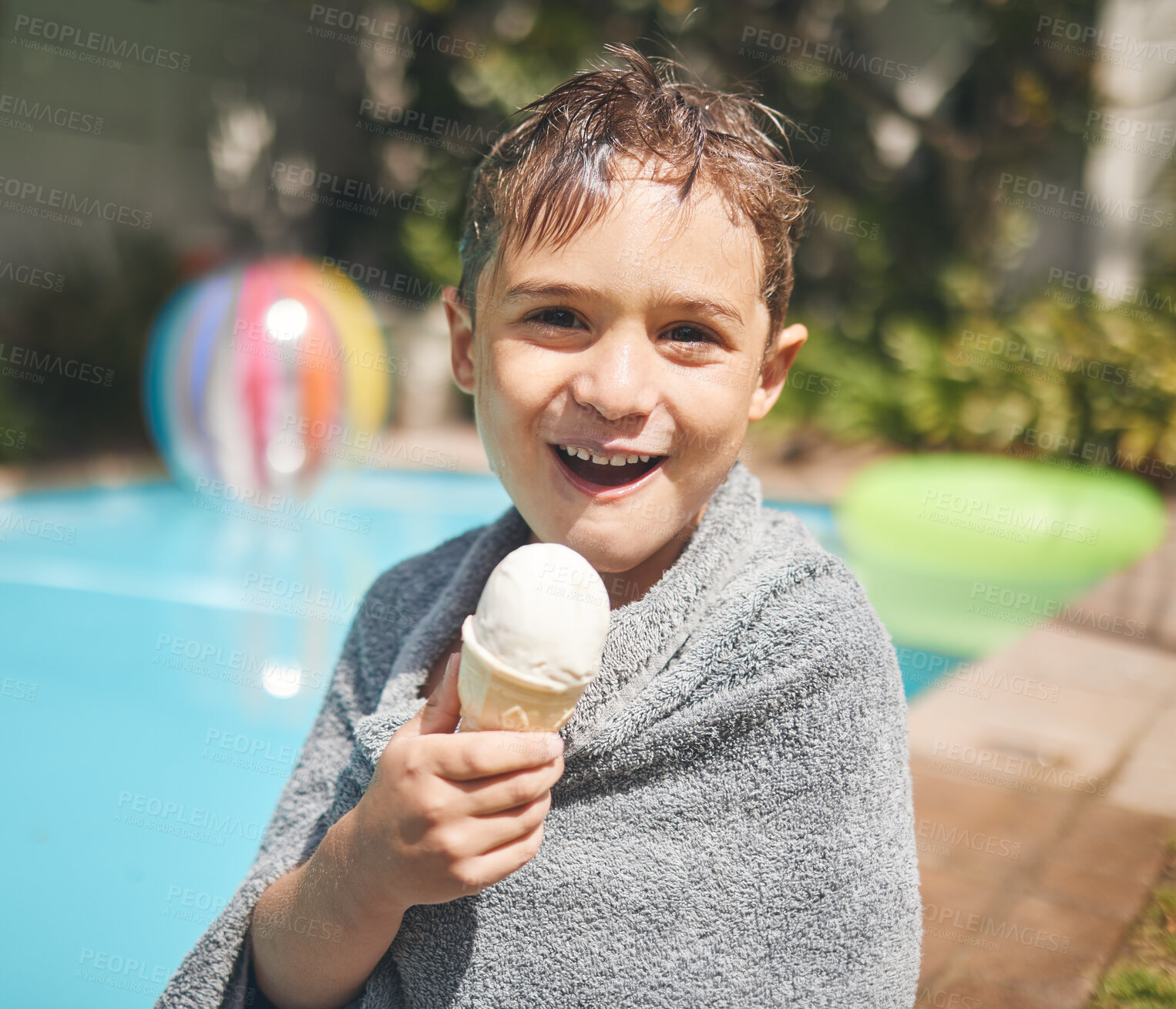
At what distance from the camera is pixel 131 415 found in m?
8.30

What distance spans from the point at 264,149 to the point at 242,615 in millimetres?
7058

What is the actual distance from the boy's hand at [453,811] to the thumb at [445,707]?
42 millimetres

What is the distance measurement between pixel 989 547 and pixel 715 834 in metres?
4.92

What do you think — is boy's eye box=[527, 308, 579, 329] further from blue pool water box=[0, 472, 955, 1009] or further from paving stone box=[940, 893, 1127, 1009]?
blue pool water box=[0, 472, 955, 1009]

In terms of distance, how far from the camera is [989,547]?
563 centimetres

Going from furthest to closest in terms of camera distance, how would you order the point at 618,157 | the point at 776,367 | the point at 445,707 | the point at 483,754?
the point at 776,367
the point at 618,157
the point at 445,707
the point at 483,754

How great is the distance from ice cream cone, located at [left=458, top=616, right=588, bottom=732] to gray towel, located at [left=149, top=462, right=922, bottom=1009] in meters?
0.16

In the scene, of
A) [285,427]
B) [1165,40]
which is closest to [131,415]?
[285,427]

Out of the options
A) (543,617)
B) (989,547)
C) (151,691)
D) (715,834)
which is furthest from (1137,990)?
(151,691)

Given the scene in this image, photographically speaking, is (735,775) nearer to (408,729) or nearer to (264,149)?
(408,729)

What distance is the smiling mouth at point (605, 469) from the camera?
1242 mm

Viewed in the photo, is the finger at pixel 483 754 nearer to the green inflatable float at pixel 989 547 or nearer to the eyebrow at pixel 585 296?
the eyebrow at pixel 585 296

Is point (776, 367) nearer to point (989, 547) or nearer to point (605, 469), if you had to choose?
point (605, 469)

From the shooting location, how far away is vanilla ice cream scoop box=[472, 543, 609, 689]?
1.02 m
